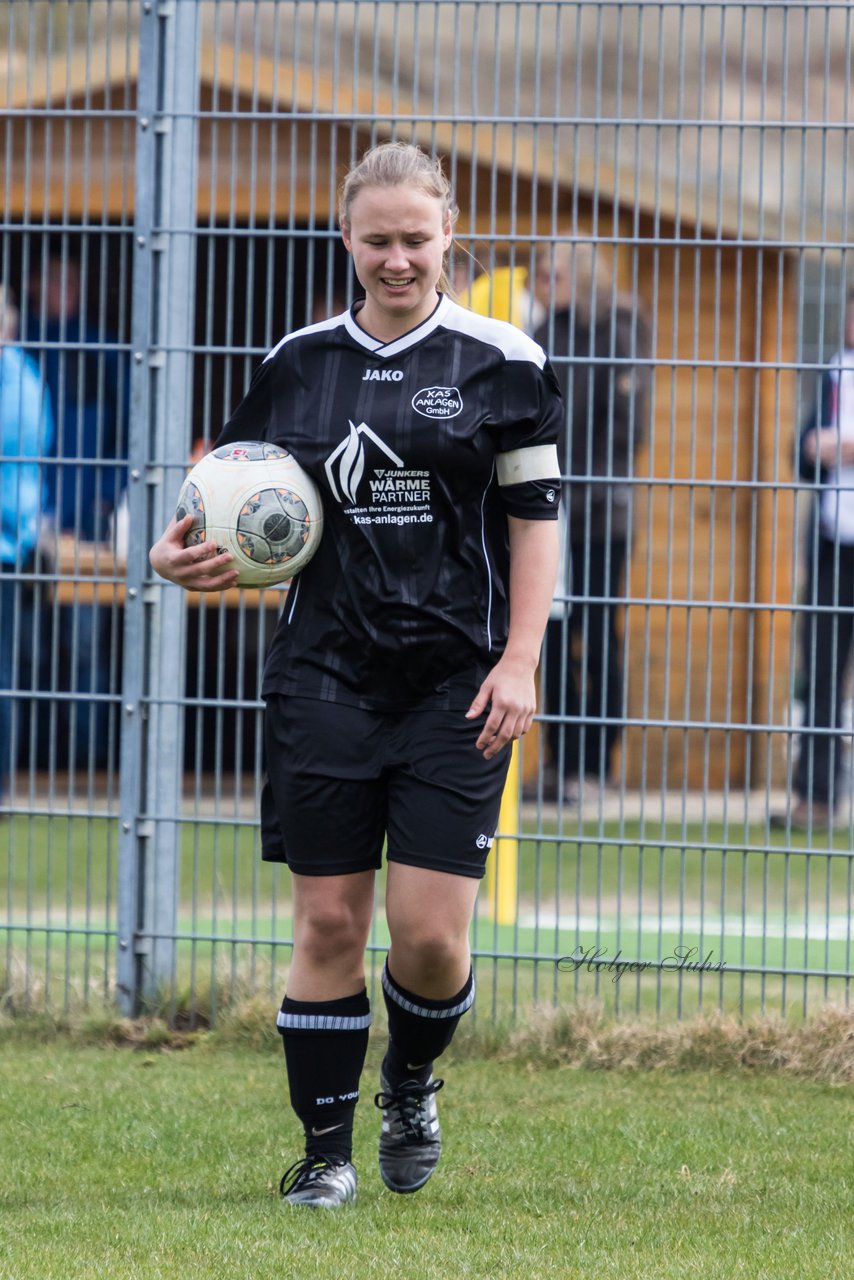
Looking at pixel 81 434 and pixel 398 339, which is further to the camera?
pixel 81 434

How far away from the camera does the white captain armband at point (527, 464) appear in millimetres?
3934

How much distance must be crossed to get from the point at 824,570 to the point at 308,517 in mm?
4296

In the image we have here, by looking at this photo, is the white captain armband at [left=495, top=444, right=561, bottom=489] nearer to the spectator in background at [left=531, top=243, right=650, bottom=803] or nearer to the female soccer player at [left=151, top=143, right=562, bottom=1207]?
the female soccer player at [left=151, top=143, right=562, bottom=1207]

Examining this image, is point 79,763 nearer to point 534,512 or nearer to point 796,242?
point 796,242

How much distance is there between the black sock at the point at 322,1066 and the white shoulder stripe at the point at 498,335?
1.45 meters

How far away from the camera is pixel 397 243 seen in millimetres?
3834

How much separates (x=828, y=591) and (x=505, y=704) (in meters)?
3.51

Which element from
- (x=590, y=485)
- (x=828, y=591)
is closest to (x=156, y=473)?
(x=590, y=485)

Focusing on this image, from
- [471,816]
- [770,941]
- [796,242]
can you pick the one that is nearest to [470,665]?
[471,816]

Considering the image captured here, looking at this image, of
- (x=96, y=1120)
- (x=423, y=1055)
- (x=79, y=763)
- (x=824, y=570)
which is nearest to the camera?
(x=423, y=1055)

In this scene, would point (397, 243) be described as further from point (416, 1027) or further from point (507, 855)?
point (507, 855)

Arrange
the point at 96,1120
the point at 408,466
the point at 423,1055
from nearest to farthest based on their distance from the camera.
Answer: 1. the point at 408,466
2. the point at 423,1055
3. the point at 96,1120

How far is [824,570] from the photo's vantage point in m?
7.78

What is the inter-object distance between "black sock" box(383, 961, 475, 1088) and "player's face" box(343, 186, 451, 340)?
1.48 meters
